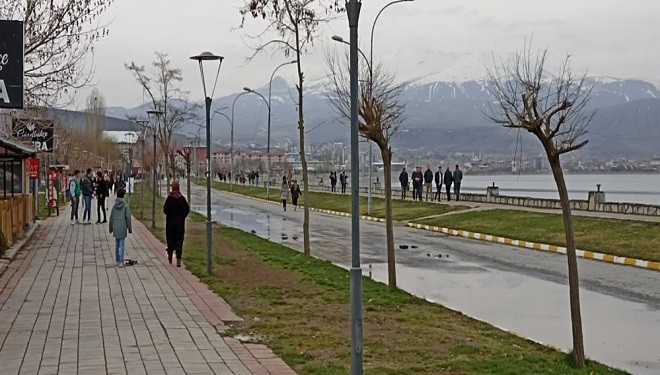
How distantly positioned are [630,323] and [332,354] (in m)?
5.11

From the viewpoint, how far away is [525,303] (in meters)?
14.3

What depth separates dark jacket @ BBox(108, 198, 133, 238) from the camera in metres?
17.4

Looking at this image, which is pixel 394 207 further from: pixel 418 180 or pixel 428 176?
pixel 428 176

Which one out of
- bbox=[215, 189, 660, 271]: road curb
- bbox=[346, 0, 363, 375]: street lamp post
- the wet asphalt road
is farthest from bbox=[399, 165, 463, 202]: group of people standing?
bbox=[346, 0, 363, 375]: street lamp post

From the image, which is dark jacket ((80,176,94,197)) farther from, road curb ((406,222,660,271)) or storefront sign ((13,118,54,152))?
road curb ((406,222,660,271))

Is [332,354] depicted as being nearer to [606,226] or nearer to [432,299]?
[432,299]

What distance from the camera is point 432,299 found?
14.8 metres

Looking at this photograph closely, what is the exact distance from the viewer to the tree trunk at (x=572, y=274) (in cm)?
931

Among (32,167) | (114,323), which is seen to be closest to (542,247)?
(114,323)

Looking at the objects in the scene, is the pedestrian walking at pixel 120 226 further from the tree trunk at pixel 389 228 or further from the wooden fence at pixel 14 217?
the tree trunk at pixel 389 228

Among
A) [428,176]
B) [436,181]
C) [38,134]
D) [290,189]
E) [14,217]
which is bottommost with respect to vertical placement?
[290,189]

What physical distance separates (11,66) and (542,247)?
16722mm

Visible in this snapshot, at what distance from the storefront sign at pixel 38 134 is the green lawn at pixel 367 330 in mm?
9885

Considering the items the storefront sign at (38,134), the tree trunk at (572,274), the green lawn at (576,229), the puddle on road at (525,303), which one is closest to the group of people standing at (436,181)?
the green lawn at (576,229)
